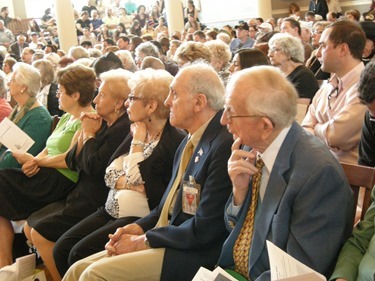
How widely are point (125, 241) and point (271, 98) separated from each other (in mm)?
1085

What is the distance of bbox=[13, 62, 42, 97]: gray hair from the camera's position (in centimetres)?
448

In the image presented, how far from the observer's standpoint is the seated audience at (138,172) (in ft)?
9.62

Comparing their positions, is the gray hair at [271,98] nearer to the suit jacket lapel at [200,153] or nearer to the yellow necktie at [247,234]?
the yellow necktie at [247,234]

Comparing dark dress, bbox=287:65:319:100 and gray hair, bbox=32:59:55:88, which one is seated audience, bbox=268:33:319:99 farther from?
gray hair, bbox=32:59:55:88

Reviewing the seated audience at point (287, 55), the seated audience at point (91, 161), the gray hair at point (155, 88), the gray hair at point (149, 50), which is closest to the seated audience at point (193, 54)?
the seated audience at point (287, 55)

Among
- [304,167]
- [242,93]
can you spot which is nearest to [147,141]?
[242,93]

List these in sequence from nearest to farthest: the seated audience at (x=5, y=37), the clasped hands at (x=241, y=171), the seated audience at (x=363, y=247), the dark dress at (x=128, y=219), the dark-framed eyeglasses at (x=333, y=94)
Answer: the seated audience at (x=363, y=247) → the clasped hands at (x=241, y=171) → the dark dress at (x=128, y=219) → the dark-framed eyeglasses at (x=333, y=94) → the seated audience at (x=5, y=37)

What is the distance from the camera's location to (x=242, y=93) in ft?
6.70

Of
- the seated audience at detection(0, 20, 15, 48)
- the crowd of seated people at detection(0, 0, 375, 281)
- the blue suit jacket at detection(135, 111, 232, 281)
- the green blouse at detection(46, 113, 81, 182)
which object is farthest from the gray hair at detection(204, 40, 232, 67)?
the seated audience at detection(0, 20, 15, 48)

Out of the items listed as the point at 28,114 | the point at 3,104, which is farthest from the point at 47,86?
the point at 28,114

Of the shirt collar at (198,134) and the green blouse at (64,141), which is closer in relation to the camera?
the shirt collar at (198,134)

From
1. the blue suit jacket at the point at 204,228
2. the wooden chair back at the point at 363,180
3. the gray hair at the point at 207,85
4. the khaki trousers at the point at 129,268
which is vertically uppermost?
the gray hair at the point at 207,85

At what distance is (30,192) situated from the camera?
3.78 meters

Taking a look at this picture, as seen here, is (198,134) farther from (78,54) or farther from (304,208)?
(78,54)
